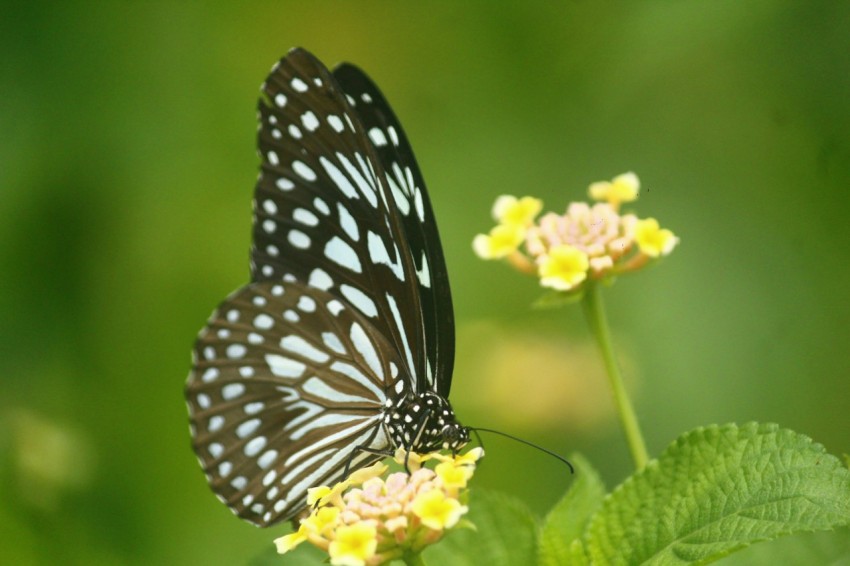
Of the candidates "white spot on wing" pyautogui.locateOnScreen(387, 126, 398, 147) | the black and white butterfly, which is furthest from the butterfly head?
"white spot on wing" pyautogui.locateOnScreen(387, 126, 398, 147)

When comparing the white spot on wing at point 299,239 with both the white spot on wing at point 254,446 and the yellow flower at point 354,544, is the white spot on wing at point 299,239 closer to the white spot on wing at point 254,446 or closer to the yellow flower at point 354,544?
the white spot on wing at point 254,446

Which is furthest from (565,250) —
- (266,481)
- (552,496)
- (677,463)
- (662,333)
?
(662,333)

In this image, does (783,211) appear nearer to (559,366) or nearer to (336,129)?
(559,366)

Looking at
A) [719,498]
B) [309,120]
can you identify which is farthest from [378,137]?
[719,498]

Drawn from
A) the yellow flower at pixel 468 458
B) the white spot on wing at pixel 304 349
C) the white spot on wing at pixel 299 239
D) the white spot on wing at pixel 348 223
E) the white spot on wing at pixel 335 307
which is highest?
the white spot on wing at pixel 348 223

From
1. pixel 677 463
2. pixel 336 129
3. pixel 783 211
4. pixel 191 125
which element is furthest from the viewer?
pixel 191 125

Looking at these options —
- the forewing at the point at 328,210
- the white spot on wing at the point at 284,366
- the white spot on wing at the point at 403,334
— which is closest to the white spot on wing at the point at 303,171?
the forewing at the point at 328,210

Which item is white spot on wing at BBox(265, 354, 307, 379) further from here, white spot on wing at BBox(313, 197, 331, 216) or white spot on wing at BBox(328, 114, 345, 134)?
white spot on wing at BBox(328, 114, 345, 134)
